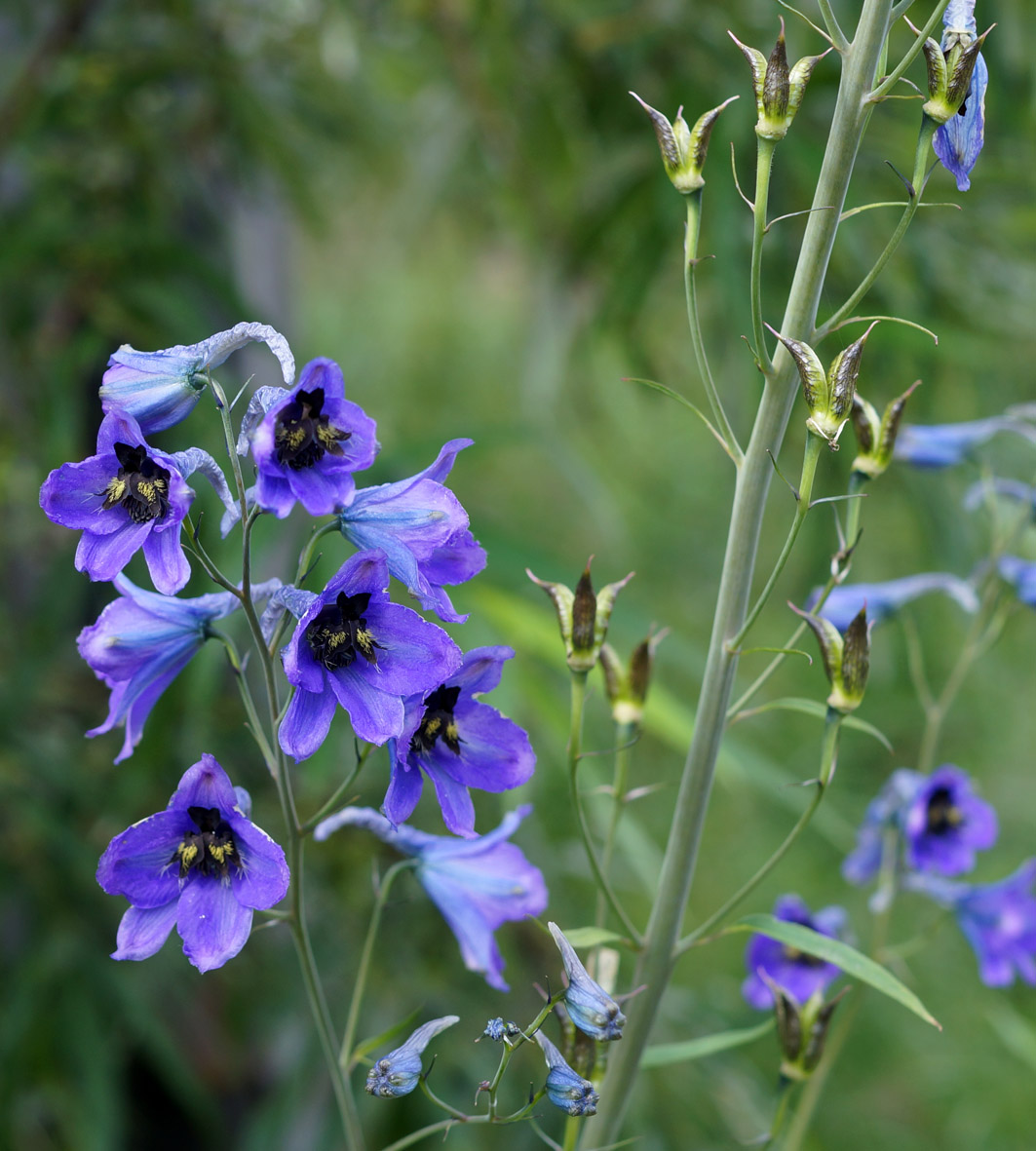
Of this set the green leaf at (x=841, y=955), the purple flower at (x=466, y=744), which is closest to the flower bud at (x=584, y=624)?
the purple flower at (x=466, y=744)

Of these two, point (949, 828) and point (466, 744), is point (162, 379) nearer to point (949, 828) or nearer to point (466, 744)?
point (466, 744)

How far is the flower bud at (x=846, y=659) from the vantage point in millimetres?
459

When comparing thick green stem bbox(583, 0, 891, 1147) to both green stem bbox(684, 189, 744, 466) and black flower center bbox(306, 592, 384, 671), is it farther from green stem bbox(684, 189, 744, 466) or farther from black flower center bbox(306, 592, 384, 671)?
black flower center bbox(306, 592, 384, 671)

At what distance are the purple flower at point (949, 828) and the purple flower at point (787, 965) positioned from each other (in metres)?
0.08

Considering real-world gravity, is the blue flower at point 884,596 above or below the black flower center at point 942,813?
above

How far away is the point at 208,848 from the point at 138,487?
0.14m

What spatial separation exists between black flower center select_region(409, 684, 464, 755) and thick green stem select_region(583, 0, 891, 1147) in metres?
0.11

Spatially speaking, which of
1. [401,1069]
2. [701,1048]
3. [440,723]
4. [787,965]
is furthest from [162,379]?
[787,965]

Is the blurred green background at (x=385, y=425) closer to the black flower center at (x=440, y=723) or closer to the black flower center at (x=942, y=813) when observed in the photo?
the black flower center at (x=942, y=813)

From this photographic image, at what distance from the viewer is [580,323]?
1711 mm

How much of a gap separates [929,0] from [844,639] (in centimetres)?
88

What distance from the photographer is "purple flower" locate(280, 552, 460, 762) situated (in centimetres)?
42

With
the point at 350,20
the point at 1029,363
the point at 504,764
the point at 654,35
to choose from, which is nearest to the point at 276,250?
the point at 350,20

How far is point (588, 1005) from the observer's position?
0.41 metres
